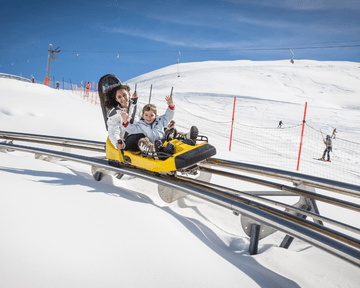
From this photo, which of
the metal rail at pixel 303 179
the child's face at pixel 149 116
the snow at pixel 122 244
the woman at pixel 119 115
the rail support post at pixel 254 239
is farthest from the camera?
the child's face at pixel 149 116

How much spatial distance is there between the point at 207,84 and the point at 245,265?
45199 millimetres

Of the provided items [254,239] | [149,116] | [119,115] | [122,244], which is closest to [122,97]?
[119,115]

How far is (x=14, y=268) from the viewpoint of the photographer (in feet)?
4.67

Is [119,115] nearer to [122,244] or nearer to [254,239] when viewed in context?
[122,244]

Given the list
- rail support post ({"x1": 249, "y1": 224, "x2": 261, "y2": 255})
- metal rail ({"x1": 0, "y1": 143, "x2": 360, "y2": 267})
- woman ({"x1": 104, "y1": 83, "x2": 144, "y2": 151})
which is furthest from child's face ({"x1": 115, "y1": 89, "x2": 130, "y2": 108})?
rail support post ({"x1": 249, "y1": 224, "x2": 261, "y2": 255})

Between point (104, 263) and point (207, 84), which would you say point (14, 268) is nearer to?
point (104, 263)

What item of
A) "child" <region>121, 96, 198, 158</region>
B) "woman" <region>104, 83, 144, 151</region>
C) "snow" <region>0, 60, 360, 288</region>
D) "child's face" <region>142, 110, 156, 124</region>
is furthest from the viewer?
"child's face" <region>142, 110, 156, 124</region>

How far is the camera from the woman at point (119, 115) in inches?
145

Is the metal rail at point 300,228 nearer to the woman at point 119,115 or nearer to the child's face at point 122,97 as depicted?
the woman at point 119,115

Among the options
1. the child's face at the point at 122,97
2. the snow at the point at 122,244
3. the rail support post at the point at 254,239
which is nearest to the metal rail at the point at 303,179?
the snow at the point at 122,244

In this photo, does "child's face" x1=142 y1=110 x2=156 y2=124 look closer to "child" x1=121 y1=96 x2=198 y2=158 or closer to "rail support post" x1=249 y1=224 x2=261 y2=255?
"child" x1=121 y1=96 x2=198 y2=158

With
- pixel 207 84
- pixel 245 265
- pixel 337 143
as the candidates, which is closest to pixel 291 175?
pixel 245 265

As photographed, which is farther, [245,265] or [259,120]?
[259,120]

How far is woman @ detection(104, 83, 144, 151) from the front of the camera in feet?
12.1
